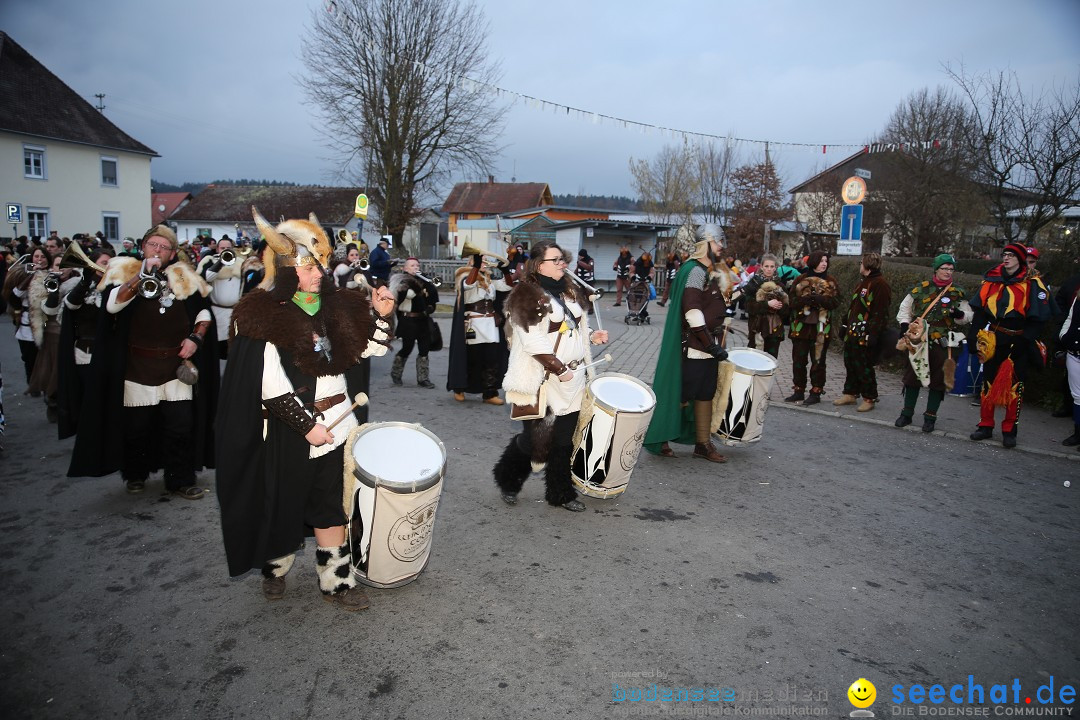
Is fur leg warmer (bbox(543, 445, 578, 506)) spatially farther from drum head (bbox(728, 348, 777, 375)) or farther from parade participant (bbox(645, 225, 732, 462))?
drum head (bbox(728, 348, 777, 375))

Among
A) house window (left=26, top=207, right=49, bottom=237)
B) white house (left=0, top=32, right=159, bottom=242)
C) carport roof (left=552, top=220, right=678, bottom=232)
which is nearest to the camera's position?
carport roof (left=552, top=220, right=678, bottom=232)

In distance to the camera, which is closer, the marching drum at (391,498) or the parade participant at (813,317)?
the marching drum at (391,498)

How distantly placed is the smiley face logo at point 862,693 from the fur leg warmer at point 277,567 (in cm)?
270

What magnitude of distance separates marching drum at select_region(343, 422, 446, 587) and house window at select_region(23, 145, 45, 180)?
1462 inches

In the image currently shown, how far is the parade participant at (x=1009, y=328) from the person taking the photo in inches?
268

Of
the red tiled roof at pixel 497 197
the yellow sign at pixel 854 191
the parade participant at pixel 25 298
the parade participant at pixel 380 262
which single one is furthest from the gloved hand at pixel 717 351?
the red tiled roof at pixel 497 197

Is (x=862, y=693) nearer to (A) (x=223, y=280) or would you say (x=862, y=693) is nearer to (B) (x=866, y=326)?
(B) (x=866, y=326)

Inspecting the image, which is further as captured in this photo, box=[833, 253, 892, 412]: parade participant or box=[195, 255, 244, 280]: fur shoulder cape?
box=[833, 253, 892, 412]: parade participant

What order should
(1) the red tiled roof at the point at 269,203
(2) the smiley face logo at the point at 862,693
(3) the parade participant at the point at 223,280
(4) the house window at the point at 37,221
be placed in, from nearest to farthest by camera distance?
1. (2) the smiley face logo at the point at 862,693
2. (3) the parade participant at the point at 223,280
3. (4) the house window at the point at 37,221
4. (1) the red tiled roof at the point at 269,203

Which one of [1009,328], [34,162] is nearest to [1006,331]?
[1009,328]

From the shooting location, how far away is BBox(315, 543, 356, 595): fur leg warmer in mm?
3535

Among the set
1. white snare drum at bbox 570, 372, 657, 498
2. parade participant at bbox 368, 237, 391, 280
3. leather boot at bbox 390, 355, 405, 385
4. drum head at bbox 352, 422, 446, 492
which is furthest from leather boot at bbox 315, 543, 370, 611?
parade participant at bbox 368, 237, 391, 280

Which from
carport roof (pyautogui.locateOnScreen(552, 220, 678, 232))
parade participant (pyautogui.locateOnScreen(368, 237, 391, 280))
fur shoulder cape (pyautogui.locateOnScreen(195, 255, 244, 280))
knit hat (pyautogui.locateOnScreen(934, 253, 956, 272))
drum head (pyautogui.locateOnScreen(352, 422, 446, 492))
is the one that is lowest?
drum head (pyautogui.locateOnScreen(352, 422, 446, 492))

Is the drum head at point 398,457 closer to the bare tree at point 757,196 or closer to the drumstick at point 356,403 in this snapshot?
the drumstick at point 356,403
